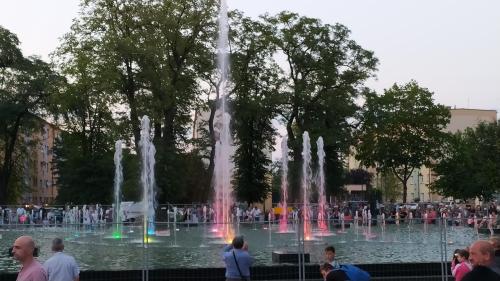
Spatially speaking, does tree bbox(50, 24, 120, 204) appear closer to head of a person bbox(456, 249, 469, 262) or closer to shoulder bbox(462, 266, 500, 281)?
head of a person bbox(456, 249, 469, 262)

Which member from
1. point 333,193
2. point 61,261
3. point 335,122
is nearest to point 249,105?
point 335,122

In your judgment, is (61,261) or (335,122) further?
(335,122)

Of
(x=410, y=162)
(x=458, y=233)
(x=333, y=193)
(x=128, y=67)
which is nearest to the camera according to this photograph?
(x=458, y=233)

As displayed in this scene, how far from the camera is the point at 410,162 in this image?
2889 inches

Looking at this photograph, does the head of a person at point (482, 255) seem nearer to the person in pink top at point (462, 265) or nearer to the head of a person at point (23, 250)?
the person in pink top at point (462, 265)

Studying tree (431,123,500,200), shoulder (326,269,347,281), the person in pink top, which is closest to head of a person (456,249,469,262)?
the person in pink top

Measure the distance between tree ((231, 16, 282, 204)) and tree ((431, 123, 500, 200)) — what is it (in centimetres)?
2047

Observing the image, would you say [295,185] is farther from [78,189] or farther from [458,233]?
[458,233]

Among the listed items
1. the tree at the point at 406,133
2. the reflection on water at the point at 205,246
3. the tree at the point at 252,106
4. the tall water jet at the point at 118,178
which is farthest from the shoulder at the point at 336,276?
the tree at the point at 406,133

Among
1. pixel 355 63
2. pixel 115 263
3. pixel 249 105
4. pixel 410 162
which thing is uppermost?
pixel 355 63

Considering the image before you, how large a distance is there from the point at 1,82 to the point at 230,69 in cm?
2216

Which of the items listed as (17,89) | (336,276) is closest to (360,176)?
(17,89)

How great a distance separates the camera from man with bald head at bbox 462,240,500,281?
577 centimetres

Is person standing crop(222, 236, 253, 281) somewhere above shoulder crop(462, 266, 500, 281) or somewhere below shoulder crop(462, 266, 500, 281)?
below
